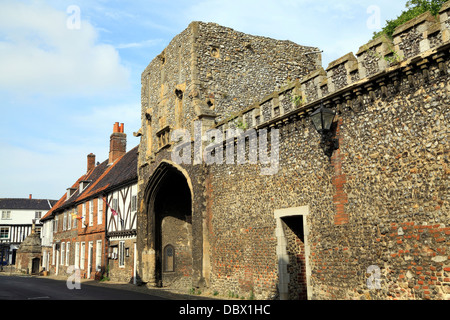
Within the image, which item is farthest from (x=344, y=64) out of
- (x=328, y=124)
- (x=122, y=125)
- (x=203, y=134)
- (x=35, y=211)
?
(x=35, y=211)

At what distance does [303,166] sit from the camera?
32.5 feet

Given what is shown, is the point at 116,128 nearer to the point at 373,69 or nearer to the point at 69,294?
the point at 69,294

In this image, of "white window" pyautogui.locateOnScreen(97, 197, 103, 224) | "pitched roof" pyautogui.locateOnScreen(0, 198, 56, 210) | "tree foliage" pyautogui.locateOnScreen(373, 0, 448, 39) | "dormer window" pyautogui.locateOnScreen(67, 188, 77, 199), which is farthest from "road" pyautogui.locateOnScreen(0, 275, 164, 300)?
"pitched roof" pyautogui.locateOnScreen(0, 198, 56, 210)

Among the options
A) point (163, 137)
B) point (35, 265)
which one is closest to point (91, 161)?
point (35, 265)

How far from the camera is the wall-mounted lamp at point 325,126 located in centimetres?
895

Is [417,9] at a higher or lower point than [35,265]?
higher

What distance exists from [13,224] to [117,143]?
31.5 meters

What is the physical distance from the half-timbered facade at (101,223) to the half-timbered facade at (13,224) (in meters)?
21.3

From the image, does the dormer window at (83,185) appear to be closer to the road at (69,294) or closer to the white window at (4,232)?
the road at (69,294)

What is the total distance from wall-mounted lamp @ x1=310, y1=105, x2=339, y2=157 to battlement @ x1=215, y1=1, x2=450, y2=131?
1.21ft

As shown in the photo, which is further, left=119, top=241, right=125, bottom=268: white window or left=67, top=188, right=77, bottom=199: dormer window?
left=67, top=188, right=77, bottom=199: dormer window

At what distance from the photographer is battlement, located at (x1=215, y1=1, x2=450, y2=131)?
23.5 feet

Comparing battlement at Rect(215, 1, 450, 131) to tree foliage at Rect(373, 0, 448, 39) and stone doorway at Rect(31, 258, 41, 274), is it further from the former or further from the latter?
stone doorway at Rect(31, 258, 41, 274)

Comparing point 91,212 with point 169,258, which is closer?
point 169,258
